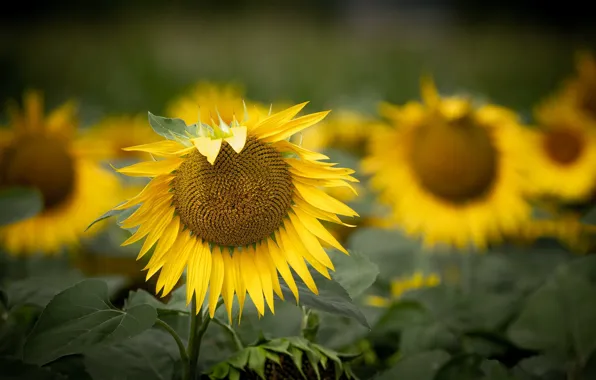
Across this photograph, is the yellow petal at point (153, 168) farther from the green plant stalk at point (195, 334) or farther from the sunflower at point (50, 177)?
the sunflower at point (50, 177)

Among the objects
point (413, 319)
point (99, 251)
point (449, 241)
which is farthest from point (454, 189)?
point (99, 251)

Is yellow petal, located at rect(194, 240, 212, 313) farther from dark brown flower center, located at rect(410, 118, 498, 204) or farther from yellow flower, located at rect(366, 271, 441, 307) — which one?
dark brown flower center, located at rect(410, 118, 498, 204)

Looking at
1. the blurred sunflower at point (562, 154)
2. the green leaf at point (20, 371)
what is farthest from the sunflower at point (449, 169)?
the green leaf at point (20, 371)

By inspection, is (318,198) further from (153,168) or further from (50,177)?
(50,177)

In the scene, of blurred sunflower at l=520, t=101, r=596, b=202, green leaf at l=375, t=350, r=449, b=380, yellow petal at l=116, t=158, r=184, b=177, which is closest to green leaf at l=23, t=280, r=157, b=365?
yellow petal at l=116, t=158, r=184, b=177

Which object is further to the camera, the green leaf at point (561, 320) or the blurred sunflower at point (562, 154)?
the blurred sunflower at point (562, 154)

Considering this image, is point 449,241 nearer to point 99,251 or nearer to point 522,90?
point 99,251
